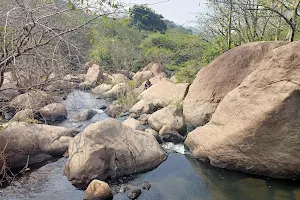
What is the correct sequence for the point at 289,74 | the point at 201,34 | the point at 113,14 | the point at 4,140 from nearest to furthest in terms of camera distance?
the point at 113,14
the point at 289,74
the point at 4,140
the point at 201,34

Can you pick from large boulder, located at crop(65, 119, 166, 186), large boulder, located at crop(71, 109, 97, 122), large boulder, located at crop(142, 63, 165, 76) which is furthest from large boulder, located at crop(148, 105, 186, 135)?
large boulder, located at crop(142, 63, 165, 76)

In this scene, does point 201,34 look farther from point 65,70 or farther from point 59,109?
point 65,70

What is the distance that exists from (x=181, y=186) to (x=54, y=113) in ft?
22.2

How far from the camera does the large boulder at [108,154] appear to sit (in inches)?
265

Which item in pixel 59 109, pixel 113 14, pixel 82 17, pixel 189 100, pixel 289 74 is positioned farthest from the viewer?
pixel 59 109

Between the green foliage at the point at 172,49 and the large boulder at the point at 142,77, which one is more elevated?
the green foliage at the point at 172,49

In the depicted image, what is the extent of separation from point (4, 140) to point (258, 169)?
635cm

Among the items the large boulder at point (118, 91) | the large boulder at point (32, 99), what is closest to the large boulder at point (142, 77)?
the large boulder at point (118, 91)

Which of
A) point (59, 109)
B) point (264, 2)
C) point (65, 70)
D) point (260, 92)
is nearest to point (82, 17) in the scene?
point (65, 70)

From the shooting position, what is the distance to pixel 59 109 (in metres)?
11.7

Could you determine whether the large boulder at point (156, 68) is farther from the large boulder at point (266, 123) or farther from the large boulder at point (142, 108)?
the large boulder at point (266, 123)

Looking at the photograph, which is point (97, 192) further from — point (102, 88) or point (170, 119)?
point (102, 88)

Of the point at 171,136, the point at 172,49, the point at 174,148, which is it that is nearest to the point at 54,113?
the point at 171,136

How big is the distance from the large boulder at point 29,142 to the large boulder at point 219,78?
4.10m
